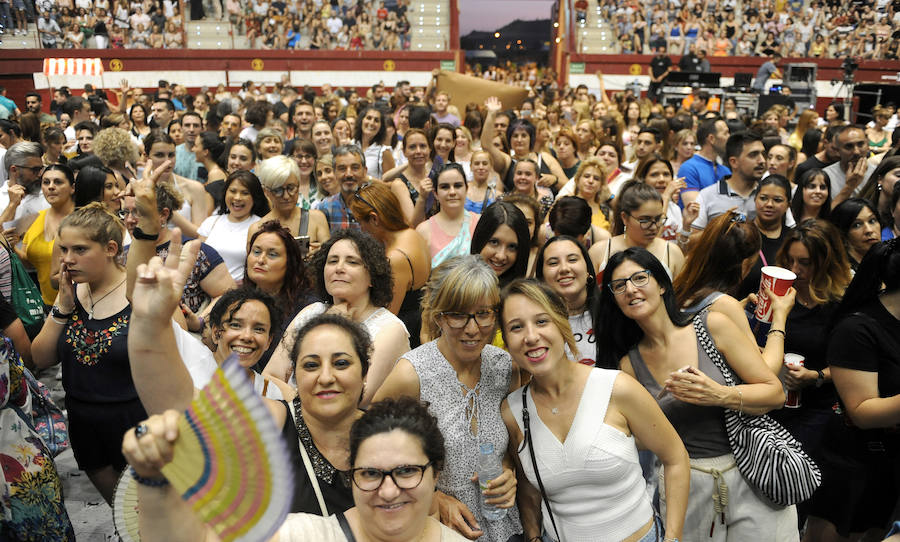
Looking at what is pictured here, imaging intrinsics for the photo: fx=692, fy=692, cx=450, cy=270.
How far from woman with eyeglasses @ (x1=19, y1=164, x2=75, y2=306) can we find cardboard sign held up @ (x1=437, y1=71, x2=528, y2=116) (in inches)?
293

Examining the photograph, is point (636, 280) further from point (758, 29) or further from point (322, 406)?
point (758, 29)

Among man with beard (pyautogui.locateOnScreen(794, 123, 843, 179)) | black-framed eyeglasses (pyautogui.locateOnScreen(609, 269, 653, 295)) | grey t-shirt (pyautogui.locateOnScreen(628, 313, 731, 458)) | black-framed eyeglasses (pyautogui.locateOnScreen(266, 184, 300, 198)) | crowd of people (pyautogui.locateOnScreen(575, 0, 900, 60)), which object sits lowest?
grey t-shirt (pyautogui.locateOnScreen(628, 313, 731, 458))

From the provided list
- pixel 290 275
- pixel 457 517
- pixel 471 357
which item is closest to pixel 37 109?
pixel 290 275

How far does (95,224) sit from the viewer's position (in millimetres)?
3053

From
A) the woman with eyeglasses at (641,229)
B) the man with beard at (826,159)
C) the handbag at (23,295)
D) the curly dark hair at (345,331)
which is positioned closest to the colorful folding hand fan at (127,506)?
the curly dark hair at (345,331)

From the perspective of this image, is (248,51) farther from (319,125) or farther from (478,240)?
(478,240)

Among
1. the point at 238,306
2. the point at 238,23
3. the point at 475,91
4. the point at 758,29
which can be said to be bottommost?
the point at 238,306

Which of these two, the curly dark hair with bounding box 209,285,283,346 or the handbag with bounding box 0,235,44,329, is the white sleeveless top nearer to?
the curly dark hair with bounding box 209,285,283,346

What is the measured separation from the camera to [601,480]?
216 centimetres

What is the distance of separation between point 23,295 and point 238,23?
2005 centimetres

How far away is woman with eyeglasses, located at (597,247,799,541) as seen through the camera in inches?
97.0

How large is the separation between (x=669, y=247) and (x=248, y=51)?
19.5 m

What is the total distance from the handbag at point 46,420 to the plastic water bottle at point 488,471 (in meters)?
1.89

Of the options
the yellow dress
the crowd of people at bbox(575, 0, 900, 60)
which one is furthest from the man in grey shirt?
the crowd of people at bbox(575, 0, 900, 60)
